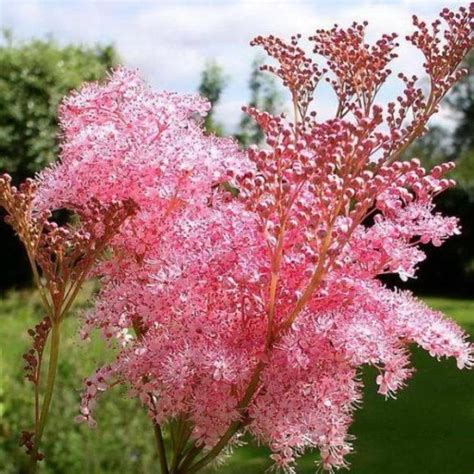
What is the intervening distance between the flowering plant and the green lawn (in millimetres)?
1024

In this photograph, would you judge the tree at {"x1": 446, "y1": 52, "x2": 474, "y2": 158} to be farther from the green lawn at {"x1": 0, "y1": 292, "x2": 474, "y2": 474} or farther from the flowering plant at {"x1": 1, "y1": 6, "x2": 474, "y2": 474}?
the flowering plant at {"x1": 1, "y1": 6, "x2": 474, "y2": 474}

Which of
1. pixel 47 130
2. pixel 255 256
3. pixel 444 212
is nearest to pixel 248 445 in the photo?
pixel 255 256

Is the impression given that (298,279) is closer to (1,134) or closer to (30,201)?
(30,201)

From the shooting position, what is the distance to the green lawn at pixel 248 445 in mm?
2625

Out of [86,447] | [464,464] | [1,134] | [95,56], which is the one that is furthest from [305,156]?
[95,56]

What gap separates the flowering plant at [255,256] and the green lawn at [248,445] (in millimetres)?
1024

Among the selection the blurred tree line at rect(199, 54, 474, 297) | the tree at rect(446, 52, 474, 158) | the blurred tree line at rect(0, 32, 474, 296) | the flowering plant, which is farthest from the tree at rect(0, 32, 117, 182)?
the tree at rect(446, 52, 474, 158)

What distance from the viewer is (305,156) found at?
0.78 m

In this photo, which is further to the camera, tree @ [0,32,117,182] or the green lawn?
tree @ [0,32,117,182]

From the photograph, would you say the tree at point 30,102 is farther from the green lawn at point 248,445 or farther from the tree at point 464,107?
the tree at point 464,107

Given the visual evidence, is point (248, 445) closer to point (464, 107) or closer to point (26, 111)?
point (26, 111)

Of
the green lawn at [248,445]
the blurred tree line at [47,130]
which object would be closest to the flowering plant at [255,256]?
the green lawn at [248,445]

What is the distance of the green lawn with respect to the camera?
262 cm

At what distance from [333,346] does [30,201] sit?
313 millimetres
